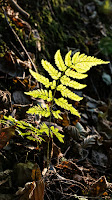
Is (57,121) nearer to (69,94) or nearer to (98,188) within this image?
(69,94)

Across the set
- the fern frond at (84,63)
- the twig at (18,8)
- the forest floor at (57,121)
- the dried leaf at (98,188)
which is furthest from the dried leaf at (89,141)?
the twig at (18,8)

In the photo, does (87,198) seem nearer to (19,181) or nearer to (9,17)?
(19,181)

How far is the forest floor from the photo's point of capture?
5.01 ft

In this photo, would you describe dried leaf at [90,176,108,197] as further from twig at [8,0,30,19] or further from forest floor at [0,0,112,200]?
twig at [8,0,30,19]

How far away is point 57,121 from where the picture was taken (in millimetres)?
2238

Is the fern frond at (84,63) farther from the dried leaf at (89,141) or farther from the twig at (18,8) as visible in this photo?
the twig at (18,8)

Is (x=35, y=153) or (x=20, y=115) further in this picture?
(x=20, y=115)

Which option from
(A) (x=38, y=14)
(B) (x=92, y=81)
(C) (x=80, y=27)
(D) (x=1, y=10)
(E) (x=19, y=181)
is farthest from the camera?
(C) (x=80, y=27)

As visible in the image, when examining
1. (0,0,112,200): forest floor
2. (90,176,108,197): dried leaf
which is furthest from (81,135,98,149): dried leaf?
(90,176,108,197): dried leaf

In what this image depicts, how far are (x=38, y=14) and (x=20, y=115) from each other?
2.03 meters

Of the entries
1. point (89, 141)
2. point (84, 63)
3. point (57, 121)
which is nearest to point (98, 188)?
point (89, 141)

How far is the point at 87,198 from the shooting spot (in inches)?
63.6

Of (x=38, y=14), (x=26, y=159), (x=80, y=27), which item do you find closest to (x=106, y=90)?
(x=80, y=27)

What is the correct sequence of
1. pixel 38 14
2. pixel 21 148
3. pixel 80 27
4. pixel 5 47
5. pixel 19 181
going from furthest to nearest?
pixel 80 27, pixel 38 14, pixel 5 47, pixel 21 148, pixel 19 181
